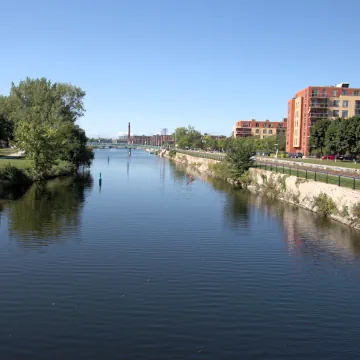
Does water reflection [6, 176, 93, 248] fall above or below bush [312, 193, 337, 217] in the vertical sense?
below

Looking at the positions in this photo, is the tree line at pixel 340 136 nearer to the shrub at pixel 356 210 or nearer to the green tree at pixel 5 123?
A: the shrub at pixel 356 210

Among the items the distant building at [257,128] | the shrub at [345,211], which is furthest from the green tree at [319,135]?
the distant building at [257,128]

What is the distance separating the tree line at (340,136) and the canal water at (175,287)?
52758 mm

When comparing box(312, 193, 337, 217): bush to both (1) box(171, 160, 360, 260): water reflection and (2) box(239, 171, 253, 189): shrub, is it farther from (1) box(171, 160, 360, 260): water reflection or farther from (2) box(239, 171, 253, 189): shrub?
(2) box(239, 171, 253, 189): shrub

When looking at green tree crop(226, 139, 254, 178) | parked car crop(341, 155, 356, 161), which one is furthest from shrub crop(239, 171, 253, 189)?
parked car crop(341, 155, 356, 161)

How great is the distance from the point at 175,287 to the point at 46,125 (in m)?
47.5

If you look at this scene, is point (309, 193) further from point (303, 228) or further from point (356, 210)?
point (303, 228)

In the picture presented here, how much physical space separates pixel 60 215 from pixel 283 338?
21273mm

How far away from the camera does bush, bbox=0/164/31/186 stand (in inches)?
1738

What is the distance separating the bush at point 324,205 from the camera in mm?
31516

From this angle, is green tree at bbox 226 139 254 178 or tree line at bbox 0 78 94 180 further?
green tree at bbox 226 139 254 178

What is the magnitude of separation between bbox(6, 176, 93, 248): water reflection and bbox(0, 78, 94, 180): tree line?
5980mm

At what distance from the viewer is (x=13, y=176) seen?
45.2 m

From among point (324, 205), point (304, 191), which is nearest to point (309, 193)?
point (304, 191)
